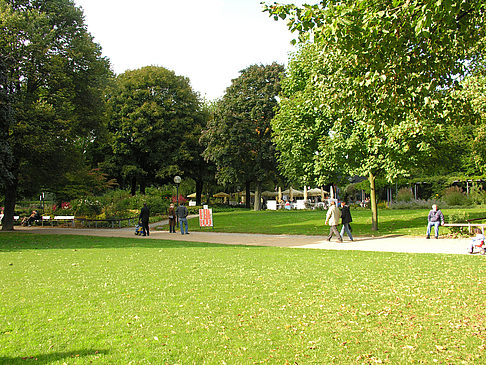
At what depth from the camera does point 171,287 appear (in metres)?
7.50

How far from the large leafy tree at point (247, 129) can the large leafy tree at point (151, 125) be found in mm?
5221

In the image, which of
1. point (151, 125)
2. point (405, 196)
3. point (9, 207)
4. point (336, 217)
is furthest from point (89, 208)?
point (405, 196)

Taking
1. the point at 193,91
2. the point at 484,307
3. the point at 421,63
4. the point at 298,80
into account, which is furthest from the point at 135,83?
the point at 484,307

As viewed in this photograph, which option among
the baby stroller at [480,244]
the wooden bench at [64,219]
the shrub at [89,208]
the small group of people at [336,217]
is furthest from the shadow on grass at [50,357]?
the shrub at [89,208]

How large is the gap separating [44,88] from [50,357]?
24.7 metres

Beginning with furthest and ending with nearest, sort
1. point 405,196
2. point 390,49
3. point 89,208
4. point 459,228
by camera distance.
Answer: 1. point 405,196
2. point 89,208
3. point 459,228
4. point 390,49

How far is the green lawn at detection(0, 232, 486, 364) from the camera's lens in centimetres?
424

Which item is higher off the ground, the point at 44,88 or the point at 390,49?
the point at 44,88

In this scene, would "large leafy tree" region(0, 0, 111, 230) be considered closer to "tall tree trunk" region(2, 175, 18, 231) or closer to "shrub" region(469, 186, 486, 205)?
"tall tree trunk" region(2, 175, 18, 231)

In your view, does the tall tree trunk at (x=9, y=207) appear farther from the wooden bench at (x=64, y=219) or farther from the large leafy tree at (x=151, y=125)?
the large leafy tree at (x=151, y=125)

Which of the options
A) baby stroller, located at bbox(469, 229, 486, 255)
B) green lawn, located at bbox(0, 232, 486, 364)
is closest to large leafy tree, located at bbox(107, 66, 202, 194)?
baby stroller, located at bbox(469, 229, 486, 255)

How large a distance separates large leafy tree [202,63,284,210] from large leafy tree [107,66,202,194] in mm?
5221

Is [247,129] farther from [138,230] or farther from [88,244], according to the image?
[88,244]

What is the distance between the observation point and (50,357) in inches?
163
